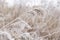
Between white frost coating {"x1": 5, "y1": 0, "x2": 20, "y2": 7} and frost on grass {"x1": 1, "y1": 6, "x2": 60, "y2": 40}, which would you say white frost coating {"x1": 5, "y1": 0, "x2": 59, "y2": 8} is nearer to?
white frost coating {"x1": 5, "y1": 0, "x2": 20, "y2": 7}

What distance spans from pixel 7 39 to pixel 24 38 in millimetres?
134

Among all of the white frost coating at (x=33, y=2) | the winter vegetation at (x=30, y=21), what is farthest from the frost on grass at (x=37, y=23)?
the white frost coating at (x=33, y=2)

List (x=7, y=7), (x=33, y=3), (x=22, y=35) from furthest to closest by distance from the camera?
(x=33, y=3), (x=7, y=7), (x=22, y=35)

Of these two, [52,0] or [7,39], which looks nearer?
[7,39]

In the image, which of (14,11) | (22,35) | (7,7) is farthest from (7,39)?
(7,7)

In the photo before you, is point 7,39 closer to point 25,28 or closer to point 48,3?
point 25,28

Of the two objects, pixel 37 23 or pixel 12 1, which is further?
pixel 12 1

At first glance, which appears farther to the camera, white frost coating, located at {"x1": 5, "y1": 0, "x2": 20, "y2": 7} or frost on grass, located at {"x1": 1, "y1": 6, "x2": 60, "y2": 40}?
white frost coating, located at {"x1": 5, "y1": 0, "x2": 20, "y2": 7}

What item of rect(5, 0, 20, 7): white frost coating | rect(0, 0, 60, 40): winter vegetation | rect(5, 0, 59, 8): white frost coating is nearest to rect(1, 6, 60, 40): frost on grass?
rect(0, 0, 60, 40): winter vegetation

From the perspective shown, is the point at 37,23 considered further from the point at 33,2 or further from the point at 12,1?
the point at 12,1

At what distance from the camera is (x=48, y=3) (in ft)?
7.57

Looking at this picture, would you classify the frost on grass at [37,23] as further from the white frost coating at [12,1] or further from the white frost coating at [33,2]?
the white frost coating at [12,1]

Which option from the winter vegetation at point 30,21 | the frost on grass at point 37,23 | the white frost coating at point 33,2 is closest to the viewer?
the winter vegetation at point 30,21

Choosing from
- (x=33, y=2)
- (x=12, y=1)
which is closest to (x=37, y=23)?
(x=33, y=2)
